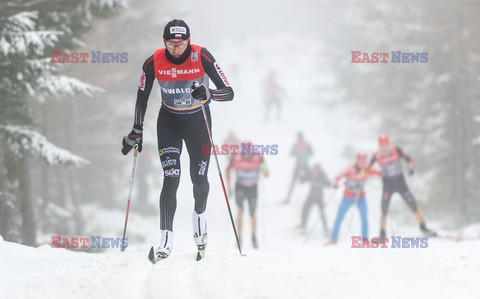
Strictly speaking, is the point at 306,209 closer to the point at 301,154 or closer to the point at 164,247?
the point at 301,154

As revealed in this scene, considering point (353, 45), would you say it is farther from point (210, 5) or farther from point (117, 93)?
point (210, 5)

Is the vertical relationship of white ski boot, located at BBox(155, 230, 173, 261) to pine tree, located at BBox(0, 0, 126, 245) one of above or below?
below

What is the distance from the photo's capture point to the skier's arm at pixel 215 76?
597cm

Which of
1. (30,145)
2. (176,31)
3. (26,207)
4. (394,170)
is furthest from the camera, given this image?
(394,170)

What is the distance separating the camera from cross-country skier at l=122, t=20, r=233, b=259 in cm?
591

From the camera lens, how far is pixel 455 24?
1792cm

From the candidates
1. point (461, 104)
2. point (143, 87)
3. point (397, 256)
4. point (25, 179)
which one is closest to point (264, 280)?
point (397, 256)

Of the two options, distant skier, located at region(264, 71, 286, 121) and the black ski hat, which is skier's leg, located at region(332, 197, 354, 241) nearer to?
the black ski hat

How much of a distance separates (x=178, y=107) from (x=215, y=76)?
0.53 meters

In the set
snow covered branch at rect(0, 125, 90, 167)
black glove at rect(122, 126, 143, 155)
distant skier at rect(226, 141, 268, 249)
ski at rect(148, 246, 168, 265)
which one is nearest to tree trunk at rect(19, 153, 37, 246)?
snow covered branch at rect(0, 125, 90, 167)

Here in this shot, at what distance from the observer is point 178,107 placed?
238 inches

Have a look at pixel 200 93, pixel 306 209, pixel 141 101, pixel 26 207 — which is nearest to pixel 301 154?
pixel 306 209

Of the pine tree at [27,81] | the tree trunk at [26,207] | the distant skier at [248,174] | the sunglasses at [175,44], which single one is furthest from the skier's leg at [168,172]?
the distant skier at [248,174]

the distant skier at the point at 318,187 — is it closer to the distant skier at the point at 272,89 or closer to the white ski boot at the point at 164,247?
the white ski boot at the point at 164,247
